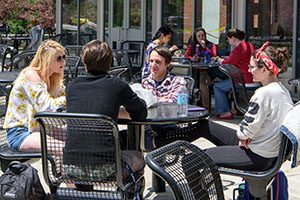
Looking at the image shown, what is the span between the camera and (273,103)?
336 centimetres

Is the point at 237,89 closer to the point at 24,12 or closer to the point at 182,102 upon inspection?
the point at 182,102

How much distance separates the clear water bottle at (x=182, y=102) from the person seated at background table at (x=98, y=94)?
48cm

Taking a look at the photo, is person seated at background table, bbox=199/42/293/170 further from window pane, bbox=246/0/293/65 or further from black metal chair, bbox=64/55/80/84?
window pane, bbox=246/0/293/65

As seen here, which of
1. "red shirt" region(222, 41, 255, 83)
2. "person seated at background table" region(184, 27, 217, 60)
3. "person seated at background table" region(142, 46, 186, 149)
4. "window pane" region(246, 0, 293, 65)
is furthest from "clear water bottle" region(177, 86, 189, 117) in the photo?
"window pane" region(246, 0, 293, 65)

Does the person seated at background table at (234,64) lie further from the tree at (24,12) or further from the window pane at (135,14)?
the tree at (24,12)

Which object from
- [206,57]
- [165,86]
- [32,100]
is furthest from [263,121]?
[206,57]

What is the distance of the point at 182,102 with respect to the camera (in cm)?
416

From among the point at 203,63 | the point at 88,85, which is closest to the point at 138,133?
the point at 88,85

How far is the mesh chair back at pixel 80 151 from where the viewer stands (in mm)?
3158

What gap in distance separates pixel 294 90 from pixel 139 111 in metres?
5.62

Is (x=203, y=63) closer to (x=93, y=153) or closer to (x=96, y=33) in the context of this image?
(x=93, y=153)

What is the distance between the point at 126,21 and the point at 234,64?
5831 millimetres

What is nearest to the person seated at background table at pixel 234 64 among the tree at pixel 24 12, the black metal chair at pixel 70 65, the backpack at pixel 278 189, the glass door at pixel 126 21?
the black metal chair at pixel 70 65

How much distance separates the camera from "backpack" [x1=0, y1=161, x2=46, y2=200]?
129 inches
